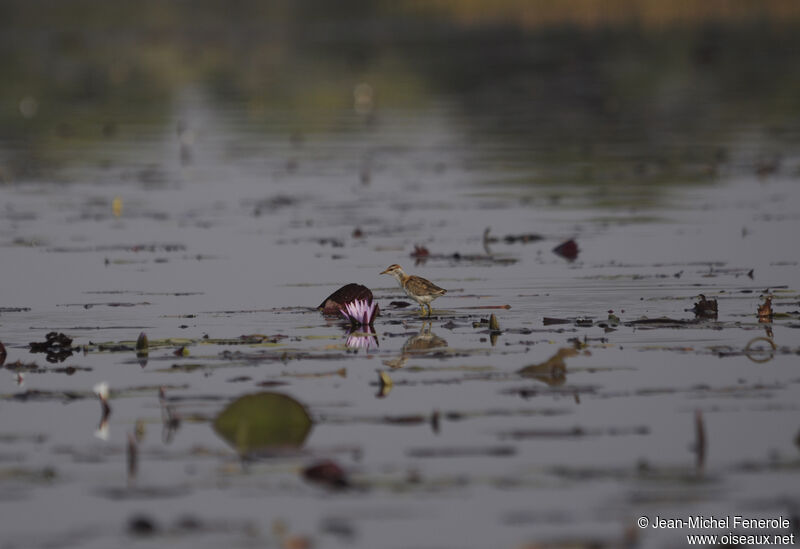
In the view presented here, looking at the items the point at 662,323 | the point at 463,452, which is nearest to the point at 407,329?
the point at 662,323

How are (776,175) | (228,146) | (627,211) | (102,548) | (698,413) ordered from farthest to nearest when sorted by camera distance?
(228,146), (776,175), (627,211), (698,413), (102,548)

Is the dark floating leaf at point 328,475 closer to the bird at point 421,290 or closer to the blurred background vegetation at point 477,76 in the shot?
the bird at point 421,290

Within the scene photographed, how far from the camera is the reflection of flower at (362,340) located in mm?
11695

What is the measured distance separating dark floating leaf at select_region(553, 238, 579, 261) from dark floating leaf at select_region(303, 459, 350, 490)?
839 cm

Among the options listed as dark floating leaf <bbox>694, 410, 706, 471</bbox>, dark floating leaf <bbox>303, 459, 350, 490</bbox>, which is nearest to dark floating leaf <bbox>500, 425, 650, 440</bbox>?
dark floating leaf <bbox>694, 410, 706, 471</bbox>

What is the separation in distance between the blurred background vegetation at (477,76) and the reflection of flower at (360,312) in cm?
1252

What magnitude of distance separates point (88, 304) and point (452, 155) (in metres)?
14.8

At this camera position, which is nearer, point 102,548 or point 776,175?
point 102,548

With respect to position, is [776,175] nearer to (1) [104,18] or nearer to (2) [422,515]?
(2) [422,515]

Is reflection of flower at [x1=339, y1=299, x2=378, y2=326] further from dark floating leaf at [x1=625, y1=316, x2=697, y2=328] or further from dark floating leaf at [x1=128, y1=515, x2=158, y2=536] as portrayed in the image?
dark floating leaf at [x1=128, y1=515, x2=158, y2=536]

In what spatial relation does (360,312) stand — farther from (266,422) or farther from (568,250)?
(568,250)

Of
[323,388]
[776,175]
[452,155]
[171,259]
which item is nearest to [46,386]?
[323,388]

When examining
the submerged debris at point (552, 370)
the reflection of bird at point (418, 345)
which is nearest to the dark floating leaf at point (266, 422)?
the submerged debris at point (552, 370)

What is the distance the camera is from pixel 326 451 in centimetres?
877
